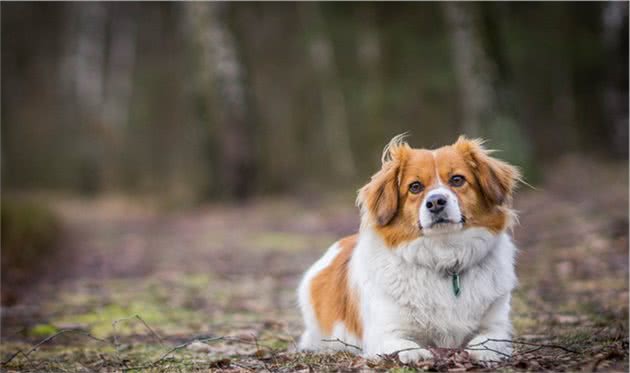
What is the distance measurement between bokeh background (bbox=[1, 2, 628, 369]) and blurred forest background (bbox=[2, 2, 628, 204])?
48 millimetres

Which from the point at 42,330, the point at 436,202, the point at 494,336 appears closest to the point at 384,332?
the point at 494,336

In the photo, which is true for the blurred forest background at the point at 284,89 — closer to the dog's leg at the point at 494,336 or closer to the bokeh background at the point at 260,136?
the bokeh background at the point at 260,136

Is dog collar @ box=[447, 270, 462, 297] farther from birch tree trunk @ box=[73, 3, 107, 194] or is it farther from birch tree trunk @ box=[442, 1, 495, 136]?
birch tree trunk @ box=[73, 3, 107, 194]

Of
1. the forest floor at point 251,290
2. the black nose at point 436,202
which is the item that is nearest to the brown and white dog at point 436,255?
the black nose at point 436,202

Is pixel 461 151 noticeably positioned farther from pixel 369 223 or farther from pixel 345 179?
pixel 345 179

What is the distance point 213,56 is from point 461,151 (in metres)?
12.7

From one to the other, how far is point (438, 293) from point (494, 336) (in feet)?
1.37

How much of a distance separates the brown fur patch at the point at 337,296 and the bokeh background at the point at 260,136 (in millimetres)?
990

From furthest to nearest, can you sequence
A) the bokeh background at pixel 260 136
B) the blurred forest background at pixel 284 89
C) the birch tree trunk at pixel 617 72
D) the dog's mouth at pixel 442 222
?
the blurred forest background at pixel 284 89
the birch tree trunk at pixel 617 72
the bokeh background at pixel 260 136
the dog's mouth at pixel 442 222

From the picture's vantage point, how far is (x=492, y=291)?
4801 mm

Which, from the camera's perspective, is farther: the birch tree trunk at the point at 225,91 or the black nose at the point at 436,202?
the birch tree trunk at the point at 225,91

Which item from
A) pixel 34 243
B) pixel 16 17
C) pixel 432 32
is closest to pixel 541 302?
pixel 34 243

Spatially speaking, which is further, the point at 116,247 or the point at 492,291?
the point at 116,247

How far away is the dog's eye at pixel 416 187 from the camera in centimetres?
486
